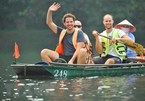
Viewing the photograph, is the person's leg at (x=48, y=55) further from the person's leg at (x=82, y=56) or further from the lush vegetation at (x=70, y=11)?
the lush vegetation at (x=70, y=11)

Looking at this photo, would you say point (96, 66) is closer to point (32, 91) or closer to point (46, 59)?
point (46, 59)

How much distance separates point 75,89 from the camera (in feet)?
40.1

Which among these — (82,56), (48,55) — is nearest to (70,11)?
(48,55)

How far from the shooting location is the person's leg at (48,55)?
14.6 m

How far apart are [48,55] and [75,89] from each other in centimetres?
257

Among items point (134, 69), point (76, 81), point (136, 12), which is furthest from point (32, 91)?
point (136, 12)

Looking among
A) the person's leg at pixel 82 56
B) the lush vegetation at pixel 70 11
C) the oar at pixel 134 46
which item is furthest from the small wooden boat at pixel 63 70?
the lush vegetation at pixel 70 11

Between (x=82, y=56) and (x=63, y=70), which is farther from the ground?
(x=82, y=56)

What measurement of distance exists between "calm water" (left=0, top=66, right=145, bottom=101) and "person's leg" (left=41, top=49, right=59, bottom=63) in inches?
30.7

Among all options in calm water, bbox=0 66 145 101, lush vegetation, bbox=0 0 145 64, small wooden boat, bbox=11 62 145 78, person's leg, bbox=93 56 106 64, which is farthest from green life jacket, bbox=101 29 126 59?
lush vegetation, bbox=0 0 145 64

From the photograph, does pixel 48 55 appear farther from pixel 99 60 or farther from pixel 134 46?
pixel 134 46

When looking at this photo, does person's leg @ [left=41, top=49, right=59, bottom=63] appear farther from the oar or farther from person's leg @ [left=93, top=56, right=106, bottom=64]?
the oar

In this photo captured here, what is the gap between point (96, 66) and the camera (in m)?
14.5

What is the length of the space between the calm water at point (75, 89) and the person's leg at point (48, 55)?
781 millimetres
